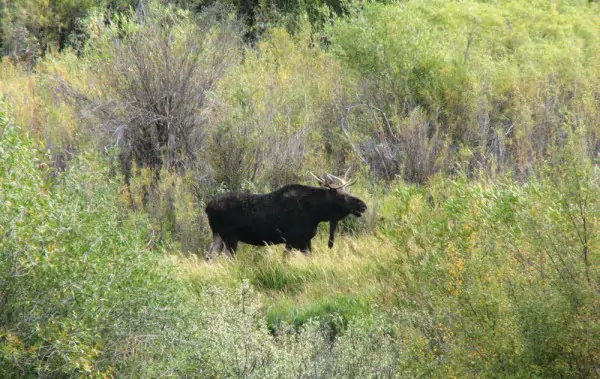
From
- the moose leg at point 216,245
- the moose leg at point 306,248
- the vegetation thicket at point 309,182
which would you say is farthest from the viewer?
the moose leg at point 216,245

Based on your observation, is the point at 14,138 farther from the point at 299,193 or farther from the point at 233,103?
the point at 233,103

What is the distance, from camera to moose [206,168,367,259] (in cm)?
1240

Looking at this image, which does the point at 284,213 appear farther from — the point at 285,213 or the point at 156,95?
the point at 156,95

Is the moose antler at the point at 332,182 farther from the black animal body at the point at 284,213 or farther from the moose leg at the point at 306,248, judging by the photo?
the moose leg at the point at 306,248

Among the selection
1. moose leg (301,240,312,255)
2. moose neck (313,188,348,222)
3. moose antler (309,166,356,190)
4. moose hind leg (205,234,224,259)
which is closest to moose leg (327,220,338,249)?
moose neck (313,188,348,222)

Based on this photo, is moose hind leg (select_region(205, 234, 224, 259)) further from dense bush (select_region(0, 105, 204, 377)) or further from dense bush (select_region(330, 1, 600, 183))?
dense bush (select_region(0, 105, 204, 377))

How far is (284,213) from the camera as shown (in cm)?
1239

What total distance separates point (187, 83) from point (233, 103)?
3.44 feet

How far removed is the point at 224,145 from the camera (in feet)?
48.8

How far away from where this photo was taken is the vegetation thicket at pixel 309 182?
268 inches

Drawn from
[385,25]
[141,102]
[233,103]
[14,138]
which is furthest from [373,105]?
[14,138]

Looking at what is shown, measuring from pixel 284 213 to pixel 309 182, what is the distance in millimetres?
2311

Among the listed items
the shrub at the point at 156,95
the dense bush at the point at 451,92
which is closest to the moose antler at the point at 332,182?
the dense bush at the point at 451,92

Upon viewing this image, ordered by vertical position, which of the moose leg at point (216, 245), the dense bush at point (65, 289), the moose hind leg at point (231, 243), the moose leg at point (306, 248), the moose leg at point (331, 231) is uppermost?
the dense bush at point (65, 289)
